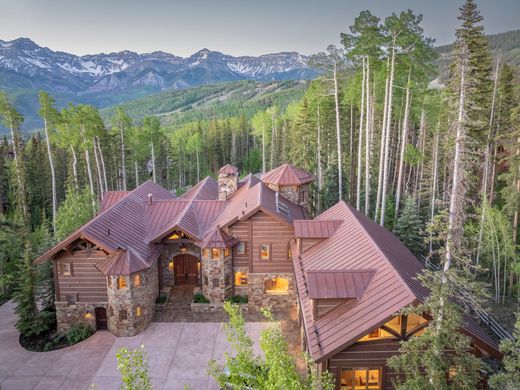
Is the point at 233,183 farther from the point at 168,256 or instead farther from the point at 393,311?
the point at 393,311

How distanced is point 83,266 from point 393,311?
56.1 ft

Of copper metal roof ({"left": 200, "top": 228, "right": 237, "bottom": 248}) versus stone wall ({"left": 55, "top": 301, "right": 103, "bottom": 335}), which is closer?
stone wall ({"left": 55, "top": 301, "right": 103, "bottom": 335})

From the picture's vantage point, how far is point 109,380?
17578 mm

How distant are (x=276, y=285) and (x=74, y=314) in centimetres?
1212

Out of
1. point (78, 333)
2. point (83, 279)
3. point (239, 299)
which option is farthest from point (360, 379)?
point (83, 279)

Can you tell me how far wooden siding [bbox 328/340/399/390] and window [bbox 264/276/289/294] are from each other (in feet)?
35.1

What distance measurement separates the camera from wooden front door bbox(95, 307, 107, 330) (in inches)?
870

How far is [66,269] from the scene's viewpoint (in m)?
21.9

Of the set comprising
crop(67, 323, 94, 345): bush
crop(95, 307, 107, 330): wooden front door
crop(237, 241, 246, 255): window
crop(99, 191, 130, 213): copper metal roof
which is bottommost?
crop(67, 323, 94, 345): bush

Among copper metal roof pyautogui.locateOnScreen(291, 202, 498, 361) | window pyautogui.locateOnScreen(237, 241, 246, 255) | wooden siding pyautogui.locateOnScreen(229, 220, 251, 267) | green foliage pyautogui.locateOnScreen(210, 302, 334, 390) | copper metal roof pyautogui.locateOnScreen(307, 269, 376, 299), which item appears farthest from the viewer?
window pyautogui.locateOnScreen(237, 241, 246, 255)

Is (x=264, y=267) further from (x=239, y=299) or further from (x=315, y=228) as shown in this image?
(x=315, y=228)

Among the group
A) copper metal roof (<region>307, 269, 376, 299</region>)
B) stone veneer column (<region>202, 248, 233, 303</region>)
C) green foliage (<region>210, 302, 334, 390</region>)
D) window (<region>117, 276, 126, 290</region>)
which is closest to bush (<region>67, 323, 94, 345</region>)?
window (<region>117, 276, 126, 290</region>)

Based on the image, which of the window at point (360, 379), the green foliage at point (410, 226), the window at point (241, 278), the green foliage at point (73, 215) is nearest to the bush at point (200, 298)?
the window at point (241, 278)

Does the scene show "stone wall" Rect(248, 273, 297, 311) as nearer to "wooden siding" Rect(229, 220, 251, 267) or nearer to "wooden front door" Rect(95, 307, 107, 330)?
"wooden siding" Rect(229, 220, 251, 267)
